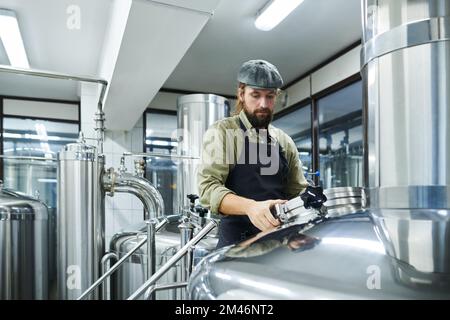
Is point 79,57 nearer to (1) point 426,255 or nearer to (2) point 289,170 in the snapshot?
(2) point 289,170

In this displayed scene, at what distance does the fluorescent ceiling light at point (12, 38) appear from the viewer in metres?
2.77

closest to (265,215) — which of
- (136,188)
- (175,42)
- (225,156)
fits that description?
(225,156)

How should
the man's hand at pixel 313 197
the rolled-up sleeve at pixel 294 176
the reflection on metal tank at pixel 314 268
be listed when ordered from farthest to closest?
the rolled-up sleeve at pixel 294 176 < the man's hand at pixel 313 197 < the reflection on metal tank at pixel 314 268

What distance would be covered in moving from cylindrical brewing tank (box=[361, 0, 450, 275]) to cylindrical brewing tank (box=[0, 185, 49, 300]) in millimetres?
2721

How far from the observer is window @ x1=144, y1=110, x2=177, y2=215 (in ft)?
15.8

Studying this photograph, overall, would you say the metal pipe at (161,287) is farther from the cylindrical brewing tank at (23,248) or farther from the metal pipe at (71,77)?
the cylindrical brewing tank at (23,248)

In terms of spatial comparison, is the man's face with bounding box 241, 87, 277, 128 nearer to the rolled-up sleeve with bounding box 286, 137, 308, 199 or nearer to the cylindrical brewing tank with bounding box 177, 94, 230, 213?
the rolled-up sleeve with bounding box 286, 137, 308, 199

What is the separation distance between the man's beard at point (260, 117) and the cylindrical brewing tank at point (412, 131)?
2.39 ft

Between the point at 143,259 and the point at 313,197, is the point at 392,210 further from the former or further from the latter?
the point at 143,259

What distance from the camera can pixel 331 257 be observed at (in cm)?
66

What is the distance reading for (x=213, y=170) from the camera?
136 cm

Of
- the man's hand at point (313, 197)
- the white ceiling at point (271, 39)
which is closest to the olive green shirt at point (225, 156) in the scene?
the man's hand at point (313, 197)

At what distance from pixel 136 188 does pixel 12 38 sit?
1.58 meters
